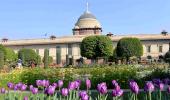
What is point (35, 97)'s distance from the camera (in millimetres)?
4965

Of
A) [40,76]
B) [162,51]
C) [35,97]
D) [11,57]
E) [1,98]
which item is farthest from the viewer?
[162,51]

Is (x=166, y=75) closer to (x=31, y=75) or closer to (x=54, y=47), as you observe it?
(x=31, y=75)

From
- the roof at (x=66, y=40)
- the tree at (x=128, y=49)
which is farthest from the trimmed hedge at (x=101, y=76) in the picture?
the roof at (x=66, y=40)

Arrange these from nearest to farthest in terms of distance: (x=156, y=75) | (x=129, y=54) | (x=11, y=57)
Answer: (x=156, y=75) < (x=129, y=54) < (x=11, y=57)

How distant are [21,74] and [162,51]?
4705cm

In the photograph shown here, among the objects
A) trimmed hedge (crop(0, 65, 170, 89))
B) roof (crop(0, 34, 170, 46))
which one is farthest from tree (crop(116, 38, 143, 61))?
trimmed hedge (crop(0, 65, 170, 89))

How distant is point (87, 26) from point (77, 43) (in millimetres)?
7129

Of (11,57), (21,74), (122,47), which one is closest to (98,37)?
(122,47)

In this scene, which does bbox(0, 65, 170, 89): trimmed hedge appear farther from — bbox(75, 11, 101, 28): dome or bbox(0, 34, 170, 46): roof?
bbox(75, 11, 101, 28): dome

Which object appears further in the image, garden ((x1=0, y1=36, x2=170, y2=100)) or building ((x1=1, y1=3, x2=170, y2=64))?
building ((x1=1, y1=3, x2=170, y2=64))

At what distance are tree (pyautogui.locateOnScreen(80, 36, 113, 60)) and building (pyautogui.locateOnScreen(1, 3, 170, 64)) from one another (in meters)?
15.2

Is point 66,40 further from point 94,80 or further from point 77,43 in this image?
point 94,80

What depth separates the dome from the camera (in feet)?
227

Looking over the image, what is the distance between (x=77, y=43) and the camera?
6269cm
